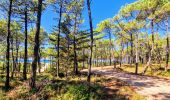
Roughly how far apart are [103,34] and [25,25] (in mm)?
33769

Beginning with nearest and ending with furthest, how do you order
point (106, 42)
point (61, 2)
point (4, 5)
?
1. point (4, 5)
2. point (61, 2)
3. point (106, 42)

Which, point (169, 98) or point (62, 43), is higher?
point (62, 43)

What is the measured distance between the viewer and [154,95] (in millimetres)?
15914

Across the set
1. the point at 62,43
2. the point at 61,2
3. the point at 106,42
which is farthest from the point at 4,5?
the point at 106,42

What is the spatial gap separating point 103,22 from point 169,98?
4614 centimetres

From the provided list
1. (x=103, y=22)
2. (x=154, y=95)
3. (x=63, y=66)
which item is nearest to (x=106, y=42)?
(x=103, y=22)

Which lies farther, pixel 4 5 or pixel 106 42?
pixel 106 42

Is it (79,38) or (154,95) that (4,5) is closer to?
(79,38)

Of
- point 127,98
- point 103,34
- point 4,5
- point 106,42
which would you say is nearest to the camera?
point 127,98

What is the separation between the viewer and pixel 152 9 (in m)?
37.1

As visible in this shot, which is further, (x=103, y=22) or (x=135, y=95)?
(x=103, y=22)

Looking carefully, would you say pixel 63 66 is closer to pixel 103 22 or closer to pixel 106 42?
pixel 103 22

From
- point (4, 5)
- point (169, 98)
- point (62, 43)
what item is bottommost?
point (169, 98)

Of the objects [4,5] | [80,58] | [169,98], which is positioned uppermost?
[4,5]
